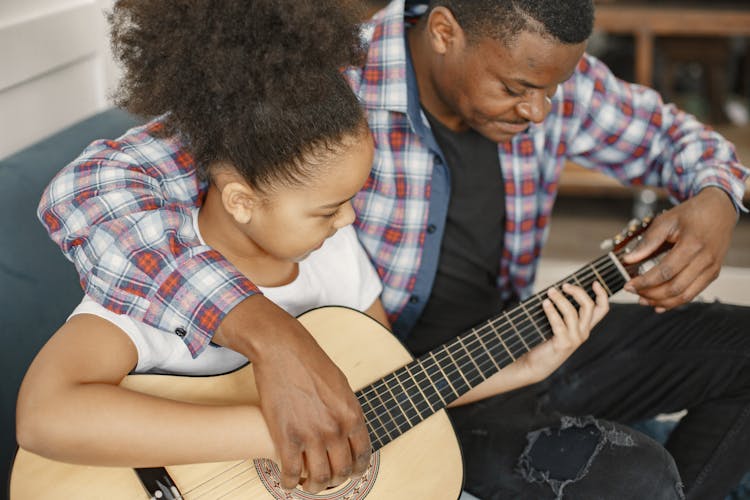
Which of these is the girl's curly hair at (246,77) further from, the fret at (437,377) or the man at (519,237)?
the fret at (437,377)

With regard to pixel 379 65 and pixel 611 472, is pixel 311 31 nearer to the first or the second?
pixel 379 65

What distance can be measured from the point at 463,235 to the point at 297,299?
1.28ft

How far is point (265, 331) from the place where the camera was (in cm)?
90

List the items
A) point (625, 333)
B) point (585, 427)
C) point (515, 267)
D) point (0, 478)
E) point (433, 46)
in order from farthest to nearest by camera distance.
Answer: point (515, 267) < point (625, 333) < point (433, 46) < point (585, 427) < point (0, 478)

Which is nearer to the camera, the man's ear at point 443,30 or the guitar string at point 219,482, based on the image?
the guitar string at point 219,482

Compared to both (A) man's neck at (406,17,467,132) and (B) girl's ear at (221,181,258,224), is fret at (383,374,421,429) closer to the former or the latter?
(B) girl's ear at (221,181,258,224)

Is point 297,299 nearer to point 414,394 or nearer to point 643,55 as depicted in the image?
point 414,394

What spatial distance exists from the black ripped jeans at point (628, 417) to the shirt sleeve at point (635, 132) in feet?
0.84

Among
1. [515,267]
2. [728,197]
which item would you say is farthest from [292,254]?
[728,197]

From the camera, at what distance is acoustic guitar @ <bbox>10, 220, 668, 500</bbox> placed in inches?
36.2

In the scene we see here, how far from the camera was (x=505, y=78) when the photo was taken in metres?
1.18

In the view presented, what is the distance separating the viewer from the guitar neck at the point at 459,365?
42.1 inches

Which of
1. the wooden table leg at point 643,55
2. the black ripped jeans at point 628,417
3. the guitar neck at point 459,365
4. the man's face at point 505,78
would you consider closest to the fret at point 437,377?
the guitar neck at point 459,365

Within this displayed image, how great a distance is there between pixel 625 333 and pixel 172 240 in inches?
32.1
